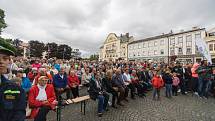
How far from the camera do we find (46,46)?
235ft

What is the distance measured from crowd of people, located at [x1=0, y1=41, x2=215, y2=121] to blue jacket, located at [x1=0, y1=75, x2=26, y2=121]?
10.7 ft

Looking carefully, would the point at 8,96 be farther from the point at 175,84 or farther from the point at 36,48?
the point at 36,48

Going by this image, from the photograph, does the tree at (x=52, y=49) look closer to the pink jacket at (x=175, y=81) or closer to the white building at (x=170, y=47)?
the white building at (x=170, y=47)

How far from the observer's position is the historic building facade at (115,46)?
73600 mm

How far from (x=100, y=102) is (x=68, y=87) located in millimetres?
2260

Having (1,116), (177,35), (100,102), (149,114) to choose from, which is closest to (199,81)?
(149,114)

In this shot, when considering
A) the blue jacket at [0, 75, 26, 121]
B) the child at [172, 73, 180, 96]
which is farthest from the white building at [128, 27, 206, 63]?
the blue jacket at [0, 75, 26, 121]

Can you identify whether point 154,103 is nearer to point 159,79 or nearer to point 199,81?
point 159,79

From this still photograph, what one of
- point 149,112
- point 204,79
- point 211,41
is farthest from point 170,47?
point 149,112

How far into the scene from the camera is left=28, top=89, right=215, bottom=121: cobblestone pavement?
253 inches

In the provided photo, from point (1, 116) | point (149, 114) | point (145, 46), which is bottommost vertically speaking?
point (149, 114)

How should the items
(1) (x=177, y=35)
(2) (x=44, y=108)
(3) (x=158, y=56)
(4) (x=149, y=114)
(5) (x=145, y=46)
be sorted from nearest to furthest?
(2) (x=44, y=108) < (4) (x=149, y=114) < (1) (x=177, y=35) < (3) (x=158, y=56) < (5) (x=145, y=46)

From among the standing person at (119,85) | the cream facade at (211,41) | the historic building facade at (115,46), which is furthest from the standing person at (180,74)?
the historic building facade at (115,46)

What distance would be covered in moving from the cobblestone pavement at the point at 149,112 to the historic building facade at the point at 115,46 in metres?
61.6
